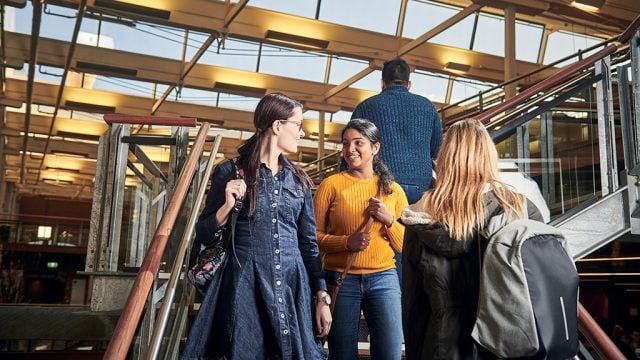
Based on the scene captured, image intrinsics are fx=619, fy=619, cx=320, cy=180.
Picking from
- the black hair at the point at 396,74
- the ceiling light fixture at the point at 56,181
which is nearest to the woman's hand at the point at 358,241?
the black hair at the point at 396,74

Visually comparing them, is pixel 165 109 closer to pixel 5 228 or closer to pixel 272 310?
pixel 5 228

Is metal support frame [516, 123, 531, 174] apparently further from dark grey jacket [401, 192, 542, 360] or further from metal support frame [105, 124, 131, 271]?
metal support frame [105, 124, 131, 271]

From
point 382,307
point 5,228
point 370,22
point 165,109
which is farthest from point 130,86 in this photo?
point 382,307

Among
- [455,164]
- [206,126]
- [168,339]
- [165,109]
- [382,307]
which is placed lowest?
[168,339]

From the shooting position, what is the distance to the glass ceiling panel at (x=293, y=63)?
15641mm

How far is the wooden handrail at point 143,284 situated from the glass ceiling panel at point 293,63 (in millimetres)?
13212

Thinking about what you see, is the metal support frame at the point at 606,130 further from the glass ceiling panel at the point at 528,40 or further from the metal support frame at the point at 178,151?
the glass ceiling panel at the point at 528,40

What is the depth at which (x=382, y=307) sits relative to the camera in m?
2.47

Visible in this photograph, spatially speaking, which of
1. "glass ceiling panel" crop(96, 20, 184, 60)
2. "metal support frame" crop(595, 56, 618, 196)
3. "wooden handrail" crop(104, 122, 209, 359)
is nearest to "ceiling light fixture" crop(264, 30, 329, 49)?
"glass ceiling panel" crop(96, 20, 184, 60)

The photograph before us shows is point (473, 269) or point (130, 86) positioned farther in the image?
point (130, 86)

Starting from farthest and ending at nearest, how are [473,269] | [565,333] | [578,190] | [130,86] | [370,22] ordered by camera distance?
1. [130,86]
2. [370,22]
3. [578,190]
4. [473,269]
5. [565,333]

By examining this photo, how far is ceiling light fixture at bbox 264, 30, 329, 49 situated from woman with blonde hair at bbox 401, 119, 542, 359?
1061 cm

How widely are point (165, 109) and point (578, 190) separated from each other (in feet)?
49.1

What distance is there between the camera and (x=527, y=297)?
1.72 m
